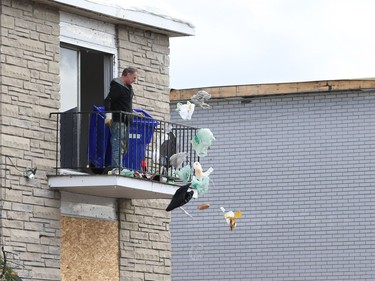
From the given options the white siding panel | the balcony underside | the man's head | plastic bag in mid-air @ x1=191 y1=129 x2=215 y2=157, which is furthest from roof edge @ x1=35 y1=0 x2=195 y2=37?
the balcony underside

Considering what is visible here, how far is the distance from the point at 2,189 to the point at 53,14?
8.96ft

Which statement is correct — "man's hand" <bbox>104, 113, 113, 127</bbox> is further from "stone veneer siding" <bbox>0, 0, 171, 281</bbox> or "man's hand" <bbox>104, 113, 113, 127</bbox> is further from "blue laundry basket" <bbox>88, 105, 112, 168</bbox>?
"stone veneer siding" <bbox>0, 0, 171, 281</bbox>

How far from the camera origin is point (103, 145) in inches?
840

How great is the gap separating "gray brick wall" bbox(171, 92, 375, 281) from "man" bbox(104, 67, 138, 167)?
29.3ft

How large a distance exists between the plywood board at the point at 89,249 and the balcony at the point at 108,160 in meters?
0.46

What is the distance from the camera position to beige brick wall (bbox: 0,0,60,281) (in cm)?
2038

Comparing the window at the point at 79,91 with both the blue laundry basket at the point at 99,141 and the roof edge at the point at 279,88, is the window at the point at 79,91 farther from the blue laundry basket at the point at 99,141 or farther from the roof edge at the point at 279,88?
the roof edge at the point at 279,88

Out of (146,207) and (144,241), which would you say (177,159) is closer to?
(146,207)

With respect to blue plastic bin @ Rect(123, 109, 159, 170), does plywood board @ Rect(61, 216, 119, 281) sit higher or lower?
lower

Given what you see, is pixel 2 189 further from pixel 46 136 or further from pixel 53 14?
pixel 53 14

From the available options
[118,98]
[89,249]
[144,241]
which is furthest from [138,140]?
[144,241]

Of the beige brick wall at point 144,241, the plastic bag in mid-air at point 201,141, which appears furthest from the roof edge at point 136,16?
the beige brick wall at point 144,241

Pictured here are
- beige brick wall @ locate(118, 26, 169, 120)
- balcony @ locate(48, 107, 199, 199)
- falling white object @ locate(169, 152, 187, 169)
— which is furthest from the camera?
beige brick wall @ locate(118, 26, 169, 120)

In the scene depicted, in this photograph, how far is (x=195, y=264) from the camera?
30.5 metres
